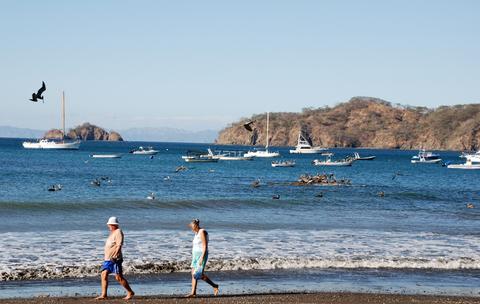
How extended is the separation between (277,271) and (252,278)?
131 cm

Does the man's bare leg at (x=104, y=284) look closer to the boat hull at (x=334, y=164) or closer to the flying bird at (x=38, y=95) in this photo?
the flying bird at (x=38, y=95)

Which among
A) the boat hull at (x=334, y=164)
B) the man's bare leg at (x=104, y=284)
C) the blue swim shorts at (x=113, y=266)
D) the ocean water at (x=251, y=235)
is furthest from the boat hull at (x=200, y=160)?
the blue swim shorts at (x=113, y=266)

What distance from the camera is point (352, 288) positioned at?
17781mm

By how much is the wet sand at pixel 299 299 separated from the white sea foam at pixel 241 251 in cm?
340

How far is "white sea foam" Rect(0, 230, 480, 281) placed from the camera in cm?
2011

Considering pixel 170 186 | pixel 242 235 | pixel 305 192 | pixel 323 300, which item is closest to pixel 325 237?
pixel 242 235

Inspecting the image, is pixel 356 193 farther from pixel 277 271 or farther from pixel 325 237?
pixel 277 271

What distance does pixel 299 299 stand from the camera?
1594cm

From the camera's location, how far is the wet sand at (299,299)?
15.5 metres

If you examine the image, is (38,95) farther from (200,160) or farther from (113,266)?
(200,160)

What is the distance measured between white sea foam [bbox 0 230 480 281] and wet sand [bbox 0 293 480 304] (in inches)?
134

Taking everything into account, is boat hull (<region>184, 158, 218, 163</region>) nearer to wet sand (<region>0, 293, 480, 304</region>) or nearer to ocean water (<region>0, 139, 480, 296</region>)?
ocean water (<region>0, 139, 480, 296</region>)

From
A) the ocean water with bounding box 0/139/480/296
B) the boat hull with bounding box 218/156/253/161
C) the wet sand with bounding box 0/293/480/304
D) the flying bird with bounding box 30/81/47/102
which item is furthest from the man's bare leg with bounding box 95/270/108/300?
the boat hull with bounding box 218/156/253/161

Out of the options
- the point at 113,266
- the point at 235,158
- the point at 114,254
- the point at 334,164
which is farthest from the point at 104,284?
the point at 235,158
